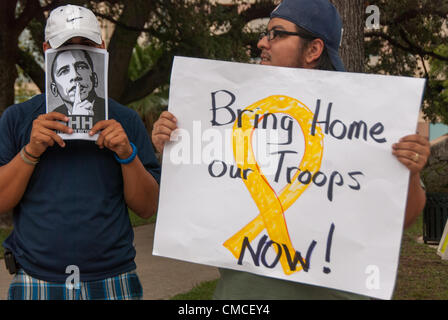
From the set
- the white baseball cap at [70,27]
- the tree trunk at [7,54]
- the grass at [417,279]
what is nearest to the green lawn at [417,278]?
the grass at [417,279]

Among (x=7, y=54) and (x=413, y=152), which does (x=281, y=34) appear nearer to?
(x=413, y=152)

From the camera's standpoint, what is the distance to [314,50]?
2.13 meters

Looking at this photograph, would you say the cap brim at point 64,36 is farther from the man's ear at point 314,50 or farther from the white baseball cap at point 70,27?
the man's ear at point 314,50

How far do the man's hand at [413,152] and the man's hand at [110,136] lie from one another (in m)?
0.96

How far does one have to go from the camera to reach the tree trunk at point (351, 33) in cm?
538

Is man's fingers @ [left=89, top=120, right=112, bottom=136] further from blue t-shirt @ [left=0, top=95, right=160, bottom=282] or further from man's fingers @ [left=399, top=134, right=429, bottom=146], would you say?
man's fingers @ [left=399, top=134, right=429, bottom=146]

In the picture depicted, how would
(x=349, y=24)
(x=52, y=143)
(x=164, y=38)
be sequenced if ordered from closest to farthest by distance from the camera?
1. (x=52, y=143)
2. (x=349, y=24)
3. (x=164, y=38)

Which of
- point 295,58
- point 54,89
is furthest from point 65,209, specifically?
point 295,58

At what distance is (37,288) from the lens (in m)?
2.26

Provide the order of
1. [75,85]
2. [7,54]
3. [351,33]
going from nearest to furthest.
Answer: [75,85], [351,33], [7,54]

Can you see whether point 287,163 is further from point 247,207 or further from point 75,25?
point 75,25

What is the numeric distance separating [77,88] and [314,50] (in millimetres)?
873

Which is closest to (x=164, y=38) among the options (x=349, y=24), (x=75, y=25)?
(x=349, y=24)

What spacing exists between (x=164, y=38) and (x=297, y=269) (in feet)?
26.4
